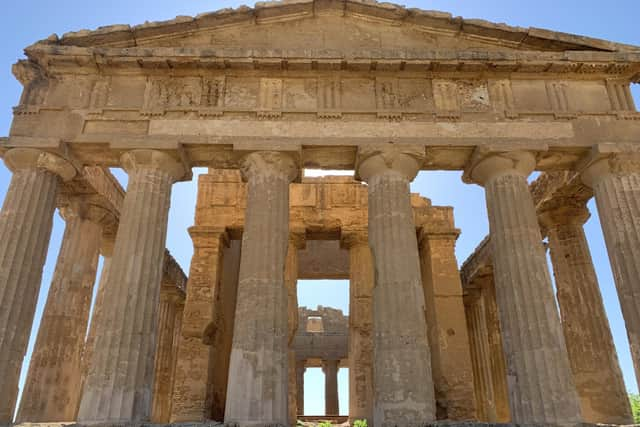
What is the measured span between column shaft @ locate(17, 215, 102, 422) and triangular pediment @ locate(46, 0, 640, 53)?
5928 mm

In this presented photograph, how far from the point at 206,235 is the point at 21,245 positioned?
283 inches

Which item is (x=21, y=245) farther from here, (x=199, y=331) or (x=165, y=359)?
(x=165, y=359)

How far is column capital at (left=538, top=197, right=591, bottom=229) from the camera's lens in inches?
686

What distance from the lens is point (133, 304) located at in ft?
38.7

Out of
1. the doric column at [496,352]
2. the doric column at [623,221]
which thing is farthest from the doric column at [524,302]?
the doric column at [496,352]

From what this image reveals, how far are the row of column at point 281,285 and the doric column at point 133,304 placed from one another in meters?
0.03

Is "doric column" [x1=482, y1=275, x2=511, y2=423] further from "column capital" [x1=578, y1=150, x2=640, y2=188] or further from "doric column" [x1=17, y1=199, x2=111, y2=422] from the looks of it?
"doric column" [x1=17, y1=199, x2=111, y2=422]

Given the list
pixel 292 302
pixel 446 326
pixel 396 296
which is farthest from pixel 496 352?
pixel 396 296

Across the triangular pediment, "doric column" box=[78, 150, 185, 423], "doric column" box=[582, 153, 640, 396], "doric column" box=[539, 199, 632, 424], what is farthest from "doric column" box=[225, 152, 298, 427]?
"doric column" box=[539, 199, 632, 424]

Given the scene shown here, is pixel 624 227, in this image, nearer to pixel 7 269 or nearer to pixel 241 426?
pixel 241 426

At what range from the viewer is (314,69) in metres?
14.7

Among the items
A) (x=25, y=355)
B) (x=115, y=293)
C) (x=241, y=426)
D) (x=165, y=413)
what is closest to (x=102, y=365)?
(x=115, y=293)

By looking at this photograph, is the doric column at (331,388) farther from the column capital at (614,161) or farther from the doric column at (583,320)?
the column capital at (614,161)

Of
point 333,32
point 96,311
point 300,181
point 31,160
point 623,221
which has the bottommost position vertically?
point 96,311
